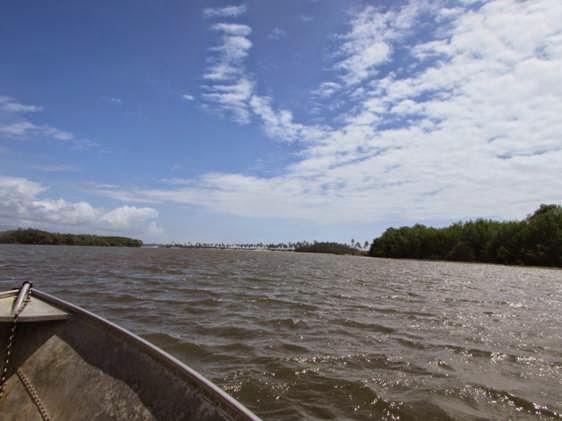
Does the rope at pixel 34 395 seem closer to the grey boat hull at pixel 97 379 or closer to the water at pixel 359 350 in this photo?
the grey boat hull at pixel 97 379

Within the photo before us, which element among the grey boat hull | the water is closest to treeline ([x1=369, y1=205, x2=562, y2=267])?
the water

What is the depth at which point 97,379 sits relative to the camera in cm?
402

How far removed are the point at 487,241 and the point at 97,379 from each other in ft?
292

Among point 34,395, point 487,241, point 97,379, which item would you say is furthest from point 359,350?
point 487,241

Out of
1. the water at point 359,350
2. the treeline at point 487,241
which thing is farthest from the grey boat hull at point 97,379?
the treeline at point 487,241

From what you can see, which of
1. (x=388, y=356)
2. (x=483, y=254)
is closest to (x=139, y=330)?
(x=388, y=356)

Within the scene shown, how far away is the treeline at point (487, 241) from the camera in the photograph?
63750mm

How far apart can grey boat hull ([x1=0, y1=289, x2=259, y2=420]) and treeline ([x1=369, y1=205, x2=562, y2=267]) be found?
75.1 meters

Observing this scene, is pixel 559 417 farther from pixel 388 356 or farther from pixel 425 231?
pixel 425 231

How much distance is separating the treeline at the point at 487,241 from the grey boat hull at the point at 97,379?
7511 centimetres

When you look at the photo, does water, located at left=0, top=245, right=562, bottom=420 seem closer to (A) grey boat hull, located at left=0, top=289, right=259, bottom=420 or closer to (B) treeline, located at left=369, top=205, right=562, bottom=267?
(A) grey boat hull, located at left=0, top=289, right=259, bottom=420

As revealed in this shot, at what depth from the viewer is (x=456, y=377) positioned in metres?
6.58

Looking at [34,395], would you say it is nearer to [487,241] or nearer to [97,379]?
[97,379]

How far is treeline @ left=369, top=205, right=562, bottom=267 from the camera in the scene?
6375cm
